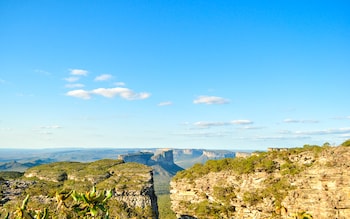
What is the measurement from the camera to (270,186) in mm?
72062

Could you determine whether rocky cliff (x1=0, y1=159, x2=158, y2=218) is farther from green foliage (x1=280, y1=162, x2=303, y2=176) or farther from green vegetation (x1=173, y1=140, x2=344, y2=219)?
green foliage (x1=280, y1=162, x2=303, y2=176)

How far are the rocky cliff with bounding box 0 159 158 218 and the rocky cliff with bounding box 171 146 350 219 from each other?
996 centimetres

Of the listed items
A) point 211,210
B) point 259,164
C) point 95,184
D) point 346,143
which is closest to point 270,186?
point 259,164

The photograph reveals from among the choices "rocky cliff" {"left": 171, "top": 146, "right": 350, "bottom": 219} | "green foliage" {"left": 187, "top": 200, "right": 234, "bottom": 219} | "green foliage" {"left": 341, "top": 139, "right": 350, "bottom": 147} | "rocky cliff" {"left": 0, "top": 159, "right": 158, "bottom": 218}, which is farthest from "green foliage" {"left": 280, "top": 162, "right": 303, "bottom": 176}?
"rocky cliff" {"left": 0, "top": 159, "right": 158, "bottom": 218}

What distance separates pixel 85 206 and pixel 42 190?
7529 centimetres

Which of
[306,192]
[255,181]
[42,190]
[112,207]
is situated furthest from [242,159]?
[42,190]

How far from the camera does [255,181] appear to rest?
74875 mm

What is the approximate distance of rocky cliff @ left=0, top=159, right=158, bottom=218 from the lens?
75250 millimetres

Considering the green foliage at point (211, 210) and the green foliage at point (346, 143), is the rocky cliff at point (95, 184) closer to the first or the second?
the green foliage at point (211, 210)

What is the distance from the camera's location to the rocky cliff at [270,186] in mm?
63688

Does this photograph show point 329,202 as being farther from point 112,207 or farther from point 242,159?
point 112,207

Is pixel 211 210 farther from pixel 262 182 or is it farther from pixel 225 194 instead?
pixel 262 182

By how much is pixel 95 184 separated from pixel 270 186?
5105cm

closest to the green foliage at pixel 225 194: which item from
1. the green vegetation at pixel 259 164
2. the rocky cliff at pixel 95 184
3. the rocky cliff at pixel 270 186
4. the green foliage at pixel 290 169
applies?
the rocky cliff at pixel 270 186
